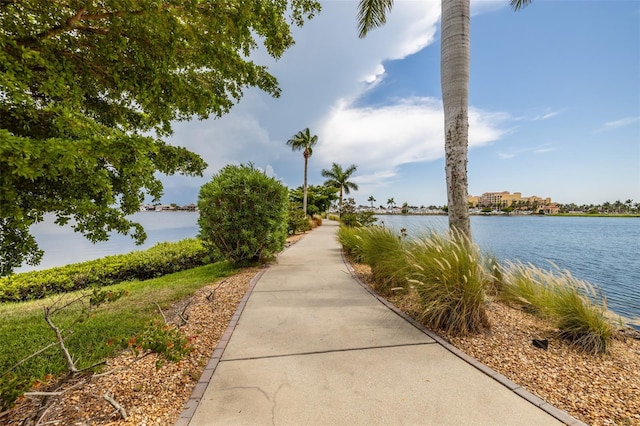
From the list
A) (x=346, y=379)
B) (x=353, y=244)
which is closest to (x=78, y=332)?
(x=346, y=379)

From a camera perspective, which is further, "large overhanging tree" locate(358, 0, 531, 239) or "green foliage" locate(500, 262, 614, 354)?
"large overhanging tree" locate(358, 0, 531, 239)

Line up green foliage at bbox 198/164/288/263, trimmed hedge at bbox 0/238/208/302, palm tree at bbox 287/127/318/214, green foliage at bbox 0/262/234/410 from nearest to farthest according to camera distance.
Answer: green foliage at bbox 0/262/234/410, trimmed hedge at bbox 0/238/208/302, green foliage at bbox 198/164/288/263, palm tree at bbox 287/127/318/214

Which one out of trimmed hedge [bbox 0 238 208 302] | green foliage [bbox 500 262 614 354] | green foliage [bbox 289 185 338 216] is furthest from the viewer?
green foliage [bbox 289 185 338 216]

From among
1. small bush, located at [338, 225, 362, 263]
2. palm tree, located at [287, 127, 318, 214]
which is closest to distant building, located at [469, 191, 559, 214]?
palm tree, located at [287, 127, 318, 214]

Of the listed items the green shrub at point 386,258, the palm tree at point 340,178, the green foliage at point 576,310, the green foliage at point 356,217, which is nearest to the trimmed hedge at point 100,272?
the green shrub at point 386,258

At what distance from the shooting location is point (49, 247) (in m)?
14.1

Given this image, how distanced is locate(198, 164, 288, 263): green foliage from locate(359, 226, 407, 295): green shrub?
289 centimetres

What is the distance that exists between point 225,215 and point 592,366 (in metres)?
7.57

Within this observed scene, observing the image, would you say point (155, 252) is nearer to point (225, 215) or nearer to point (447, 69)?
point (225, 215)

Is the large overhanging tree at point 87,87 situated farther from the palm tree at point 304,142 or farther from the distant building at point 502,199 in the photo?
the distant building at point 502,199

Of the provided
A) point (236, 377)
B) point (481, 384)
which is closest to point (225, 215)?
point (236, 377)

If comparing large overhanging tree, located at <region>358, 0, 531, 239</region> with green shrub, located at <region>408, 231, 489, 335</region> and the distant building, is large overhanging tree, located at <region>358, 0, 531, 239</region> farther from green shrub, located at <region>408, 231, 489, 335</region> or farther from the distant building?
the distant building

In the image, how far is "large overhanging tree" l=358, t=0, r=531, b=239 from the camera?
16.5ft

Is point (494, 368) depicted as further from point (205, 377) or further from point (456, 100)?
point (456, 100)
